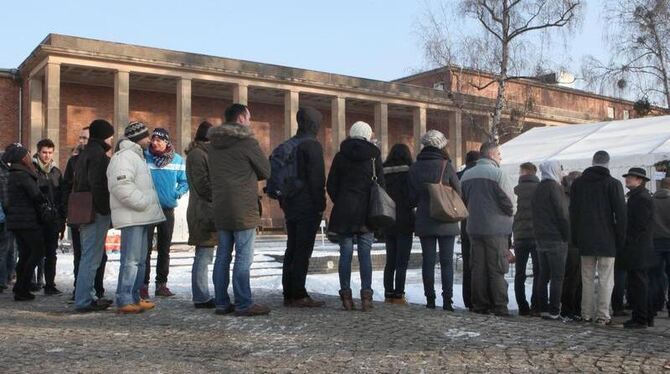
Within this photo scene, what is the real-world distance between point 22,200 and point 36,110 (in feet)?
75.0

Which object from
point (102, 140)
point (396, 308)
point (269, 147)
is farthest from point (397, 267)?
point (269, 147)

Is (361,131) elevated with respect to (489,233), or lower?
elevated

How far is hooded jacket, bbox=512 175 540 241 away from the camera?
25.3ft

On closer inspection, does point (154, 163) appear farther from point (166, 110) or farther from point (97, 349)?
point (166, 110)

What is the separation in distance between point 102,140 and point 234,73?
24489 mm

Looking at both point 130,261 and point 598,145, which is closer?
point 130,261

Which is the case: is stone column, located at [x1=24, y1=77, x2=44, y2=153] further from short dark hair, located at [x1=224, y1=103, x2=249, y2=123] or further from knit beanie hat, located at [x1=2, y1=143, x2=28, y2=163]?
short dark hair, located at [x1=224, y1=103, x2=249, y2=123]

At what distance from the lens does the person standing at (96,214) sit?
6.43 m

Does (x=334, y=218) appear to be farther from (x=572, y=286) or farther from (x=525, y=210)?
(x=572, y=286)

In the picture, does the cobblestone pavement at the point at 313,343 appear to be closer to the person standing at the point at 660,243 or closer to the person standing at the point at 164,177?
the person standing at the point at 164,177

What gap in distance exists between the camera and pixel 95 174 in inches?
254

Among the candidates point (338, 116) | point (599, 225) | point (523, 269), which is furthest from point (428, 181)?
point (338, 116)

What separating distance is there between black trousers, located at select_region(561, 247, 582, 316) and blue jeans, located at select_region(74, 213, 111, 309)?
5.24 metres

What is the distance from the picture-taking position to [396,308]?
22.2 ft
